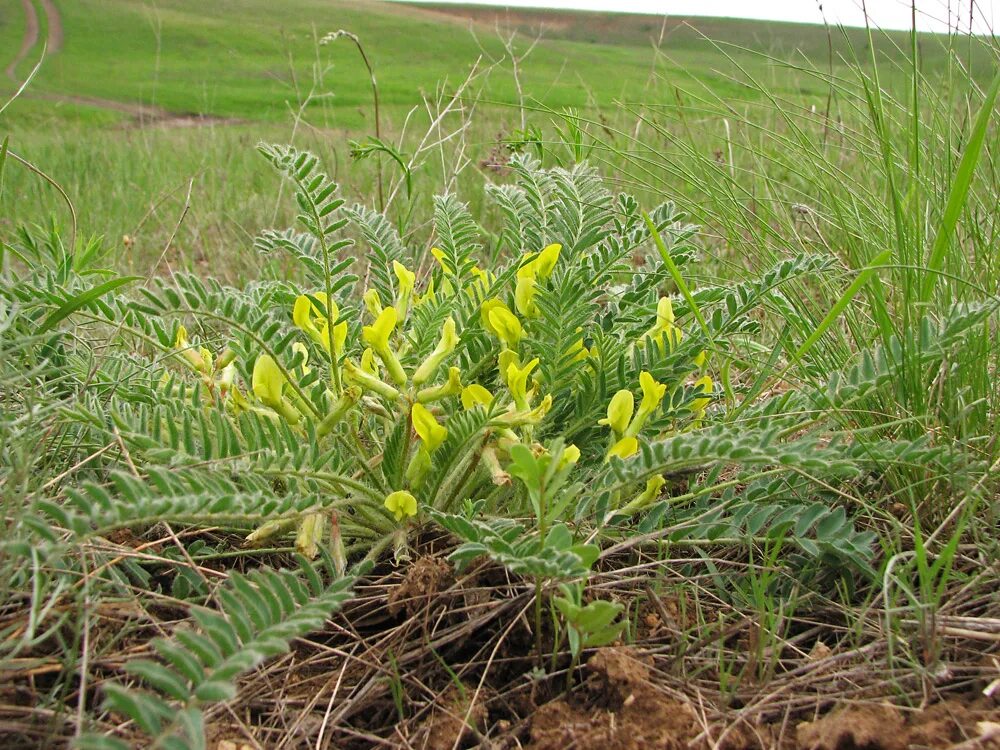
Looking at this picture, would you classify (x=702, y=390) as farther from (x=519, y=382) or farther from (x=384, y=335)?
(x=384, y=335)

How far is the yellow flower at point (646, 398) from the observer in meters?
1.21

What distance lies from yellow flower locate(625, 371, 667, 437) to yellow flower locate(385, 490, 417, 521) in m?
0.33

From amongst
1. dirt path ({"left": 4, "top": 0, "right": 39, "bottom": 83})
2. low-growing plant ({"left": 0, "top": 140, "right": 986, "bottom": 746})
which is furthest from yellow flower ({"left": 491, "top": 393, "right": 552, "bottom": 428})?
dirt path ({"left": 4, "top": 0, "right": 39, "bottom": 83})

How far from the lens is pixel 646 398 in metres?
1.23

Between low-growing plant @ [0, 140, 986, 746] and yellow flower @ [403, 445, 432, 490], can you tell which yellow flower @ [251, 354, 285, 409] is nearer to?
low-growing plant @ [0, 140, 986, 746]

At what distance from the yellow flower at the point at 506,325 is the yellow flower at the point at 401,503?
29 cm

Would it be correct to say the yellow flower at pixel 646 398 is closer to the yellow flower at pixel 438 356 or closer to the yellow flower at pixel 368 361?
the yellow flower at pixel 438 356

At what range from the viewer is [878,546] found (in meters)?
1.29

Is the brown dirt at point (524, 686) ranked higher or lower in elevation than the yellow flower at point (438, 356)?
lower

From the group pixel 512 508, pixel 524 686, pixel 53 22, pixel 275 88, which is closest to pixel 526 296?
pixel 512 508

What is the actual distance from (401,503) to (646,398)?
390 mm

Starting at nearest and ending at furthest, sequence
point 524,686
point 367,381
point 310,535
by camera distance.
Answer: point 524,686 → point 310,535 → point 367,381

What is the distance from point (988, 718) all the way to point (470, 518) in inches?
25.8

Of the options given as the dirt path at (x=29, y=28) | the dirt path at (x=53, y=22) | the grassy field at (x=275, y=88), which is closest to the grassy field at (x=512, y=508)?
the grassy field at (x=275, y=88)
